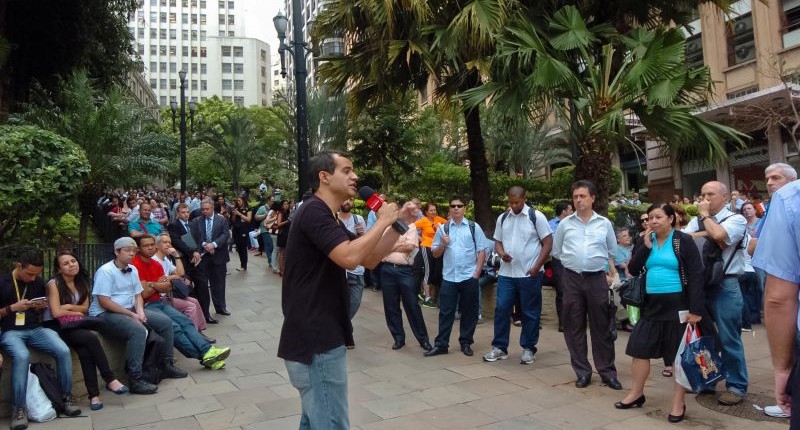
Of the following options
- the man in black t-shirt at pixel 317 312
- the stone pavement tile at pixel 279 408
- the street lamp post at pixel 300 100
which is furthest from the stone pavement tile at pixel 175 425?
the street lamp post at pixel 300 100

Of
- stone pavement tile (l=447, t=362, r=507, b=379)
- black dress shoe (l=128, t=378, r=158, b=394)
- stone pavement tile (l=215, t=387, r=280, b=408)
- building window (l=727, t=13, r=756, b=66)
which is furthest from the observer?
building window (l=727, t=13, r=756, b=66)

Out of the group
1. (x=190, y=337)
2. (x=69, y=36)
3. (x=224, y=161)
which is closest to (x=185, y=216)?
(x=190, y=337)

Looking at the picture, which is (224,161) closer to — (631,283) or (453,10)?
(453,10)

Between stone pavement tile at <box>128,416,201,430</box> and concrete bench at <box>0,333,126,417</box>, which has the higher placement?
concrete bench at <box>0,333,126,417</box>

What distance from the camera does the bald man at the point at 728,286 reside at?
5051 mm

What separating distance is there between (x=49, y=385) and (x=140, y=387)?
843mm

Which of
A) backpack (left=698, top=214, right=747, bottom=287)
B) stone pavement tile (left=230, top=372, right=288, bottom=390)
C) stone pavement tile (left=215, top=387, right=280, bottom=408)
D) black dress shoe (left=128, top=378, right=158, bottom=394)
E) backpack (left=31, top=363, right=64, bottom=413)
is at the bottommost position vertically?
stone pavement tile (left=215, top=387, right=280, bottom=408)

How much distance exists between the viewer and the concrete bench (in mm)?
5086

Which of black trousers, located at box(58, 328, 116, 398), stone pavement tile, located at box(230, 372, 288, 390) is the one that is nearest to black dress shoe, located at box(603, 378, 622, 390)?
stone pavement tile, located at box(230, 372, 288, 390)

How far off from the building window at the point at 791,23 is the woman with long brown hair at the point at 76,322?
79.3ft

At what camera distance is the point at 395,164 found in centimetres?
2166

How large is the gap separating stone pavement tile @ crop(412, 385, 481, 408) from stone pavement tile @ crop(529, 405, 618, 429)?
697 millimetres

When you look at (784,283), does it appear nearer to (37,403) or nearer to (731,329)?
(731,329)

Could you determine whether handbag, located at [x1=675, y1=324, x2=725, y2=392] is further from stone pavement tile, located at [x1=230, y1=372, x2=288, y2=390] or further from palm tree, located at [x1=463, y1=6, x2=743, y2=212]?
stone pavement tile, located at [x1=230, y1=372, x2=288, y2=390]
